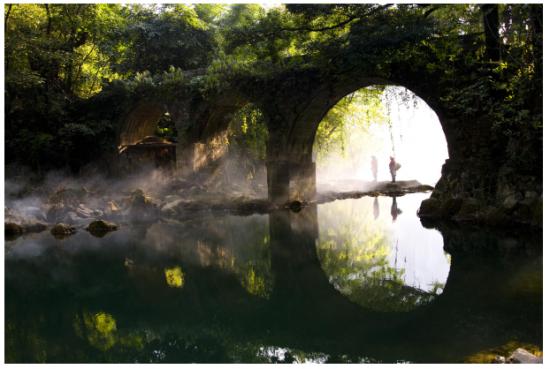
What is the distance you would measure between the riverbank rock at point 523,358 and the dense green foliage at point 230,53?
645 centimetres

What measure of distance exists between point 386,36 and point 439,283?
20.1 ft

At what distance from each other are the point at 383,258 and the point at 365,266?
0.54 metres

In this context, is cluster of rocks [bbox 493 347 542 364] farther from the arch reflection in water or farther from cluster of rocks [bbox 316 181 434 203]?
cluster of rocks [bbox 316 181 434 203]

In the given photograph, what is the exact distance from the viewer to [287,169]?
48.1 ft

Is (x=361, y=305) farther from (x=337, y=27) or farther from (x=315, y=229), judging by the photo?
(x=337, y=27)

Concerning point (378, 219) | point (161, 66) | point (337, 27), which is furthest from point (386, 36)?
point (161, 66)

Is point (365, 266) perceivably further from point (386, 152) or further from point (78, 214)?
point (386, 152)

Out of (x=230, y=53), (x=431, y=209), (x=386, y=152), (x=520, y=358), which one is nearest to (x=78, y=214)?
(x=230, y=53)

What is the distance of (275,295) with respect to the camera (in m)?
6.51

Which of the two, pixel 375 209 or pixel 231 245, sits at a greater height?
pixel 375 209

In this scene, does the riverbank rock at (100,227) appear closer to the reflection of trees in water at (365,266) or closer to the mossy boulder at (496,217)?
the reflection of trees in water at (365,266)

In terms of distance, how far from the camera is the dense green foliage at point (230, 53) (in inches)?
400

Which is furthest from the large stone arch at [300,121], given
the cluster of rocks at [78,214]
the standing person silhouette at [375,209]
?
the cluster of rocks at [78,214]

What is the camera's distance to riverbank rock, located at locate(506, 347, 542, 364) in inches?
146
